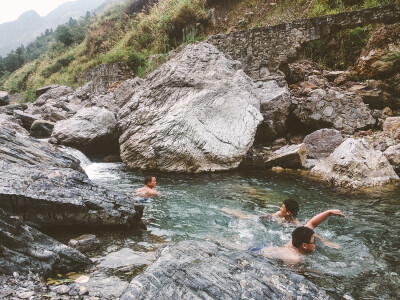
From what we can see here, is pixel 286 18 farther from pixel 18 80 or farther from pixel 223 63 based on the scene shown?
pixel 18 80

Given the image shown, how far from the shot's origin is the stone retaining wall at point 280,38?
978cm

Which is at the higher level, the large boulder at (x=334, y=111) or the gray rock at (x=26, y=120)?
the gray rock at (x=26, y=120)

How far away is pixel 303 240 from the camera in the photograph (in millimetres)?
3580

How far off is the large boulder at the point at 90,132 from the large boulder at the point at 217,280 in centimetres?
724

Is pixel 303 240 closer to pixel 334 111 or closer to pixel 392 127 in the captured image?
pixel 392 127

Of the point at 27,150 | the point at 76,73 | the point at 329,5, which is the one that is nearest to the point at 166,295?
the point at 27,150

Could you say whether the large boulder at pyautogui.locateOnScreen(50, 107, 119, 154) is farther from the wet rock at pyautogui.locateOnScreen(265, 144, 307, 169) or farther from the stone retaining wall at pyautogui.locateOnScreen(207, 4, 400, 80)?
the stone retaining wall at pyautogui.locateOnScreen(207, 4, 400, 80)

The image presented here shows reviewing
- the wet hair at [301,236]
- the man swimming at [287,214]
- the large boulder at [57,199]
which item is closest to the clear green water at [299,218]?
the man swimming at [287,214]

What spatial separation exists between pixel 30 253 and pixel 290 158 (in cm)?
651

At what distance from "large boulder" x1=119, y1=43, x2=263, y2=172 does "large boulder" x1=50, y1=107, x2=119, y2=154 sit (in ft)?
2.49

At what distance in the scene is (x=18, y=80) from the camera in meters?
33.6

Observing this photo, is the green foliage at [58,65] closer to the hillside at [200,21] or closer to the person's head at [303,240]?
the hillside at [200,21]

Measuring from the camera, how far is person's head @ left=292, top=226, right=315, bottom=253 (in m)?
3.58

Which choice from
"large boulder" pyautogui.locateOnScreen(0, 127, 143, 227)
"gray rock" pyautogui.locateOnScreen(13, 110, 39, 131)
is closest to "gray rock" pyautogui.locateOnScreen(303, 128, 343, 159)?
"large boulder" pyautogui.locateOnScreen(0, 127, 143, 227)
